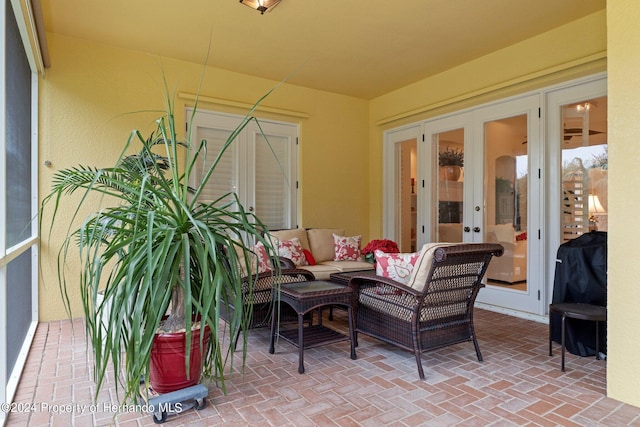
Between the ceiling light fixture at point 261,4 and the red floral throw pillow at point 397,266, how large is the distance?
89.1 inches

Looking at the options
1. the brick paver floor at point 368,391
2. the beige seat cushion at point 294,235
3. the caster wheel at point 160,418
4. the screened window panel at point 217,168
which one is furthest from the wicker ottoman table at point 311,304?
the screened window panel at point 217,168

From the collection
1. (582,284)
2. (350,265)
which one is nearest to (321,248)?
(350,265)

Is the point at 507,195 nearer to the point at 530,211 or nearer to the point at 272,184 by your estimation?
the point at 530,211

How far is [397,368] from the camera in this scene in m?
2.75

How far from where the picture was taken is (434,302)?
2676 millimetres

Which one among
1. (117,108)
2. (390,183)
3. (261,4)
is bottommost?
(390,183)

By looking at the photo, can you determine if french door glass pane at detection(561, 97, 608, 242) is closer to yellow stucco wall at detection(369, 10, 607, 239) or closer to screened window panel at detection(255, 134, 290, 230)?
yellow stucco wall at detection(369, 10, 607, 239)

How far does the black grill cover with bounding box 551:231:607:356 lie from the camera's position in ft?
9.75

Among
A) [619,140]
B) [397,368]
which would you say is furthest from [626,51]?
[397,368]

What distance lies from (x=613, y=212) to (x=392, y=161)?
12.3 feet

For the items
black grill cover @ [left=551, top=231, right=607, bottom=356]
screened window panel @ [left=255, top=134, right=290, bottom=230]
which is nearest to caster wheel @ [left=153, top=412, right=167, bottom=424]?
black grill cover @ [left=551, top=231, right=607, bottom=356]

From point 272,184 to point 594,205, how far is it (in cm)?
372

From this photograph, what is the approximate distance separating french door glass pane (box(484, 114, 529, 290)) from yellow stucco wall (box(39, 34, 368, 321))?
2215 millimetres

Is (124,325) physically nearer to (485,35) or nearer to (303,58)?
(303,58)
